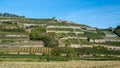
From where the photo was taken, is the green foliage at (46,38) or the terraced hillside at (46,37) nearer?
the terraced hillside at (46,37)

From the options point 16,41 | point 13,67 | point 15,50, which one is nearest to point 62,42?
point 16,41

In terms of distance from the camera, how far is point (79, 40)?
126 meters

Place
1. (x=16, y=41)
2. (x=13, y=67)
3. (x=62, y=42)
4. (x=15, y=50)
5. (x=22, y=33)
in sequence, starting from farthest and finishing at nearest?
(x=22, y=33), (x=62, y=42), (x=16, y=41), (x=15, y=50), (x=13, y=67)

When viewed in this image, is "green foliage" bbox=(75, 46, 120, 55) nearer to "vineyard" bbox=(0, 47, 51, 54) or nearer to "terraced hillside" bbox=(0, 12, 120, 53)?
"terraced hillside" bbox=(0, 12, 120, 53)

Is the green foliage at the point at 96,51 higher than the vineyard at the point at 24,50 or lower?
lower

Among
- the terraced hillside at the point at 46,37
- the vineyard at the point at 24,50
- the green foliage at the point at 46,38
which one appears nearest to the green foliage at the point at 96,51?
the terraced hillside at the point at 46,37

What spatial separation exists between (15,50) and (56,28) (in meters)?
47.2

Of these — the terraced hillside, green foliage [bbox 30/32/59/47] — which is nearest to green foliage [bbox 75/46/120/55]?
the terraced hillside

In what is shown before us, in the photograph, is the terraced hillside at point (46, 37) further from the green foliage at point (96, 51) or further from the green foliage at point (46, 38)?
the green foliage at point (96, 51)

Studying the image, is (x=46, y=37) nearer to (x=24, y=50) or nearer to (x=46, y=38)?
(x=46, y=38)

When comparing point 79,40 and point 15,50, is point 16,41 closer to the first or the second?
point 15,50

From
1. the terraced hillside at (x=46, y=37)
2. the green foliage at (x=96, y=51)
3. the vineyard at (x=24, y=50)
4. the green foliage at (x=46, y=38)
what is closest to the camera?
the vineyard at (x=24, y=50)

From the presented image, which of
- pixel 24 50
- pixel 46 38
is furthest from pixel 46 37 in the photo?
pixel 24 50

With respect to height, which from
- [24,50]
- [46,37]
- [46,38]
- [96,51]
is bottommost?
[96,51]
